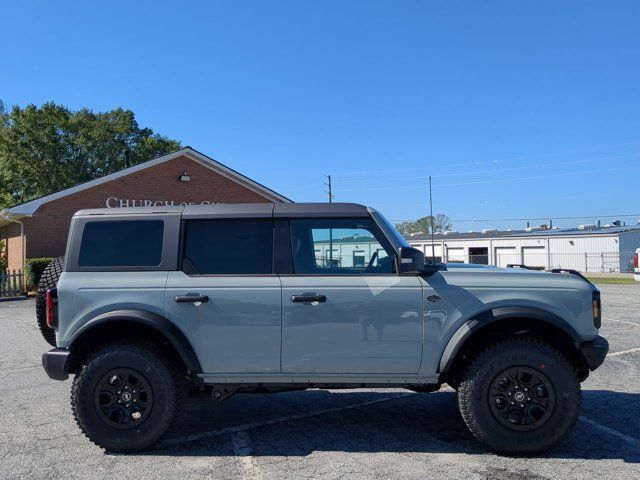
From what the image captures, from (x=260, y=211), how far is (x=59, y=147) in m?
42.1

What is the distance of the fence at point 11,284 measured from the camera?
19.1 m

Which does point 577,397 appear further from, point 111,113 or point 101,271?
point 111,113

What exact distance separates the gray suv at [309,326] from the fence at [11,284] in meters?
17.1

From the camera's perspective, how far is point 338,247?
4.62 m

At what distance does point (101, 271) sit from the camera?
15.0 ft

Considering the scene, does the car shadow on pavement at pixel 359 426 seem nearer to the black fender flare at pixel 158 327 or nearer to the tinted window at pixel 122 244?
the black fender flare at pixel 158 327

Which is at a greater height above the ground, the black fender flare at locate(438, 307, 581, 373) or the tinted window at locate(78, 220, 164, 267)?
the tinted window at locate(78, 220, 164, 267)

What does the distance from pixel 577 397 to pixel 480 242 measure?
4816cm

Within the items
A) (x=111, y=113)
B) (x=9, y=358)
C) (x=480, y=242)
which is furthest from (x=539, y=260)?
(x=9, y=358)

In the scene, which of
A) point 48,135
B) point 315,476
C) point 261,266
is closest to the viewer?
point 315,476

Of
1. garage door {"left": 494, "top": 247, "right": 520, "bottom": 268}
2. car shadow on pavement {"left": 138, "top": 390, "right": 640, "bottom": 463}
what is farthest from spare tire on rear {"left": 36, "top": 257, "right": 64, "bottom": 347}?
garage door {"left": 494, "top": 247, "right": 520, "bottom": 268}

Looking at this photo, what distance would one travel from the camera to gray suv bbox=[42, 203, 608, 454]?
427 cm

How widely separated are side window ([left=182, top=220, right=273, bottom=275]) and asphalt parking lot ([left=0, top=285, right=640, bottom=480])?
1339 mm

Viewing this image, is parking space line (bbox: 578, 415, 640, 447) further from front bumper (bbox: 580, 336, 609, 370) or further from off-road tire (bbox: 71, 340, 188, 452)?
off-road tire (bbox: 71, 340, 188, 452)
